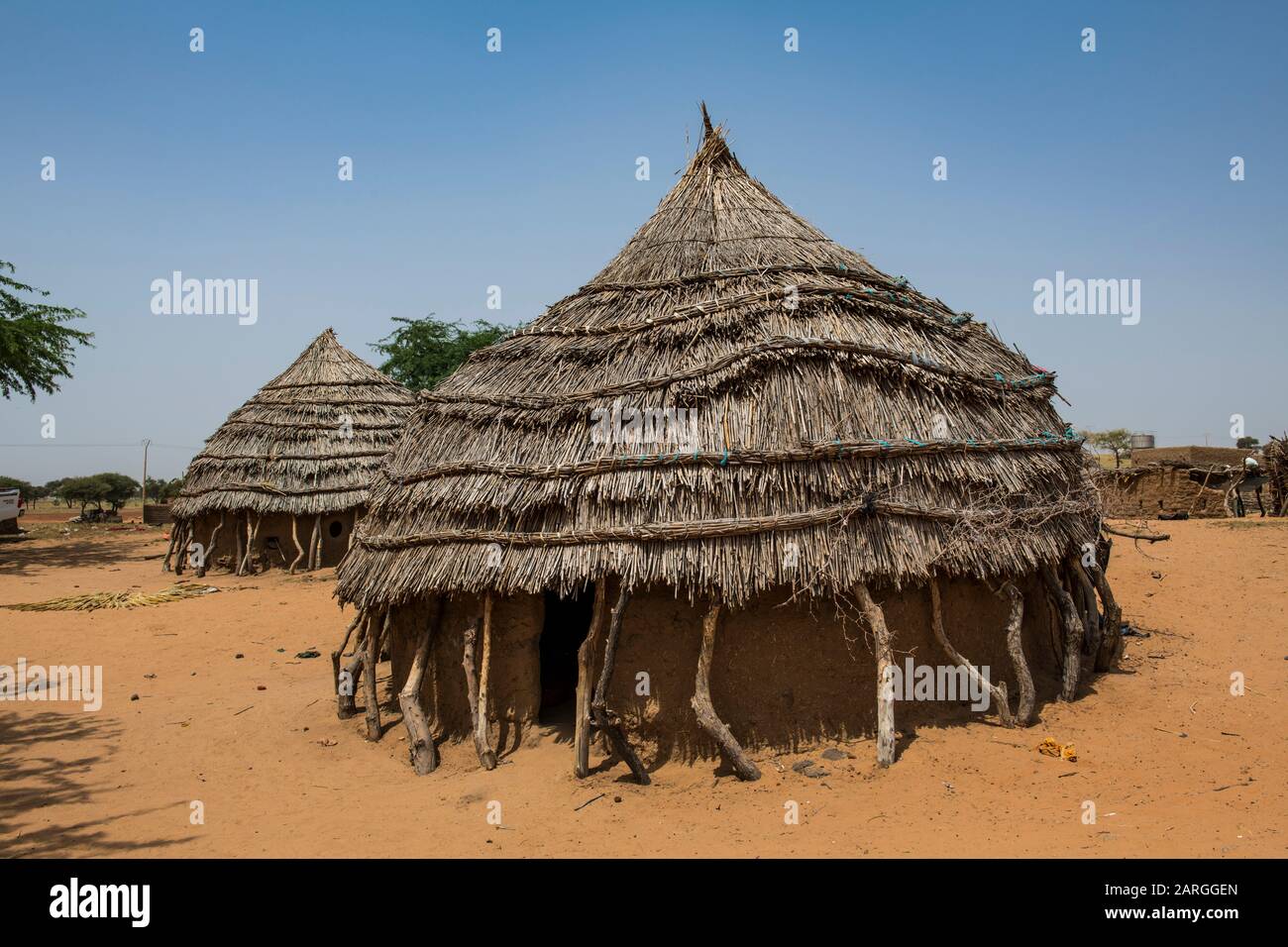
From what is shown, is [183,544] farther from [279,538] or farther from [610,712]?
[610,712]

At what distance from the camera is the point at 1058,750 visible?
24.7 feet

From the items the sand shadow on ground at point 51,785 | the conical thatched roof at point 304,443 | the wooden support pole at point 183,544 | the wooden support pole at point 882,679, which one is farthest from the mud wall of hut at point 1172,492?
the wooden support pole at point 183,544

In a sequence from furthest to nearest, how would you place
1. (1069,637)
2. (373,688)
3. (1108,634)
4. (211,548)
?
(211,548) < (1108,634) < (373,688) < (1069,637)

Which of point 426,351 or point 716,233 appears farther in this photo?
point 426,351

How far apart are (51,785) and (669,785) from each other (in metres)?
6.27

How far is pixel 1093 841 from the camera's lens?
5.85 meters

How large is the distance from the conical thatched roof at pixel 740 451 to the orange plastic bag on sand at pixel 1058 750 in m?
1.64

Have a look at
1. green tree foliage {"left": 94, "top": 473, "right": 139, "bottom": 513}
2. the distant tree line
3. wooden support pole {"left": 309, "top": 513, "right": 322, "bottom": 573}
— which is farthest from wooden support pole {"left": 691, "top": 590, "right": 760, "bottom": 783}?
green tree foliage {"left": 94, "top": 473, "right": 139, "bottom": 513}

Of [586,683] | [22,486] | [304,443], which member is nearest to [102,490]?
[22,486]

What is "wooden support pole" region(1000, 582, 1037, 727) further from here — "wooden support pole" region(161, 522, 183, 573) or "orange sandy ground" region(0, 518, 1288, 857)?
"wooden support pole" region(161, 522, 183, 573)

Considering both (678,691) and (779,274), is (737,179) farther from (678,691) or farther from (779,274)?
(678,691)

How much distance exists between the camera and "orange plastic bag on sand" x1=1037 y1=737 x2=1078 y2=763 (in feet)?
24.3
